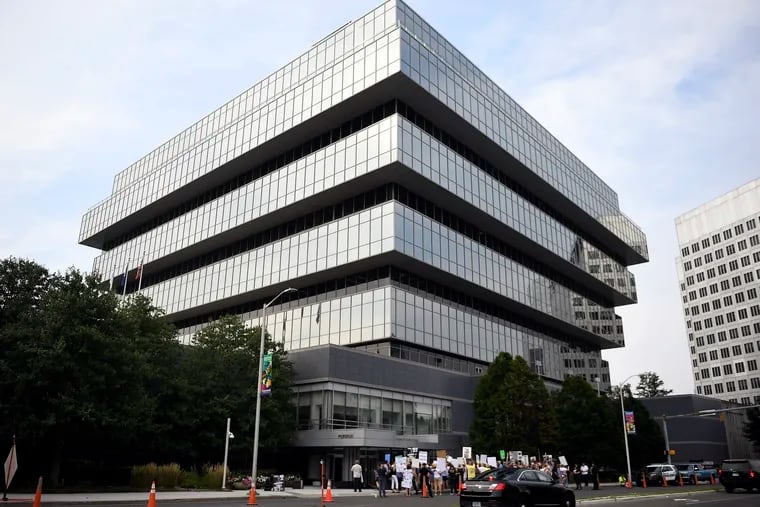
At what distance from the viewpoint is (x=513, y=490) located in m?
20.0

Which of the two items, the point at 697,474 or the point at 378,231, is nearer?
the point at 378,231

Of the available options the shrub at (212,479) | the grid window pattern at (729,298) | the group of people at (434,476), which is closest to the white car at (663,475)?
the group of people at (434,476)

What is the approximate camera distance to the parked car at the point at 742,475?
34.2 m

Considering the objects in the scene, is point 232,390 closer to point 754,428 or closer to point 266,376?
point 266,376

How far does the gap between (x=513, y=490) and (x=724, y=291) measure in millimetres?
133852

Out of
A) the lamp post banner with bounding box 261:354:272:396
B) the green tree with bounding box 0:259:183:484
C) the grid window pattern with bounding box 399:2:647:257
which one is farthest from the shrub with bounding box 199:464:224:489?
the grid window pattern with bounding box 399:2:647:257

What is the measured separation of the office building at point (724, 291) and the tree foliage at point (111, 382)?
112347 mm

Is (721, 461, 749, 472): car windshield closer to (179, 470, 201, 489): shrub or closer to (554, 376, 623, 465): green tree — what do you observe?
(554, 376, 623, 465): green tree

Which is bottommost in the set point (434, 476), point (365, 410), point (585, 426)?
point (434, 476)

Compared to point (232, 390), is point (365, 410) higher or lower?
lower

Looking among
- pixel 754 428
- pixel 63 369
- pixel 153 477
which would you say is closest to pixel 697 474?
pixel 754 428

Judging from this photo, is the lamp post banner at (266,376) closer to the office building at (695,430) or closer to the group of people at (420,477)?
the group of people at (420,477)

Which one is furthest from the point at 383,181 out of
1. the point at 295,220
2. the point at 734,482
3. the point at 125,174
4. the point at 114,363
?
the point at 125,174

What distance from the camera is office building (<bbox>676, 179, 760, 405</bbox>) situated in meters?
127
